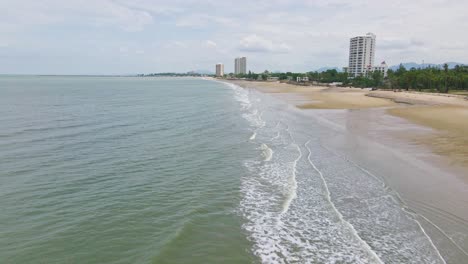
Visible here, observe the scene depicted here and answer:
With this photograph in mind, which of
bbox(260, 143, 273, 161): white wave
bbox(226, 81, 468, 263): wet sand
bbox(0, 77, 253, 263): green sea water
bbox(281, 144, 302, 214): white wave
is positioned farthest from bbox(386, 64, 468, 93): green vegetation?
bbox(281, 144, 302, 214): white wave

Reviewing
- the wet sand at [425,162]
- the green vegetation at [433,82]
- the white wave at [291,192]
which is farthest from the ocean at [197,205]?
the green vegetation at [433,82]

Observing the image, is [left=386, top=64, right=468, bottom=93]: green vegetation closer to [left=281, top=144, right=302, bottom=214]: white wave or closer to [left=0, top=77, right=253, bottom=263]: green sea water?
[left=0, top=77, right=253, bottom=263]: green sea water

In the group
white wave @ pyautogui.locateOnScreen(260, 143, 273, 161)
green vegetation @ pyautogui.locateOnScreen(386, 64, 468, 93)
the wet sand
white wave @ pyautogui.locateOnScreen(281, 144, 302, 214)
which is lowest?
white wave @ pyautogui.locateOnScreen(281, 144, 302, 214)

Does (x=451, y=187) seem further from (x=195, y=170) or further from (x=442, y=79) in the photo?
(x=442, y=79)

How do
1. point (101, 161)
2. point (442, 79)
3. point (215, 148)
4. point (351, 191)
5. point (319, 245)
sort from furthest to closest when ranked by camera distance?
1. point (442, 79)
2. point (215, 148)
3. point (101, 161)
4. point (351, 191)
5. point (319, 245)

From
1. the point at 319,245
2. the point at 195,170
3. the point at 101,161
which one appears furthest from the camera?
the point at 101,161

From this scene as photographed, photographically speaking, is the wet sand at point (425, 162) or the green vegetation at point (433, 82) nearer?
the wet sand at point (425, 162)

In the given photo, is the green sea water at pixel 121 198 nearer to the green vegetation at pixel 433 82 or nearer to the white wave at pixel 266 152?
the white wave at pixel 266 152

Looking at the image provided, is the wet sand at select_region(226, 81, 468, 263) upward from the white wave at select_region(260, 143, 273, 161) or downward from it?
upward

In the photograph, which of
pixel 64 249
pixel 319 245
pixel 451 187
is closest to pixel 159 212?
pixel 64 249
